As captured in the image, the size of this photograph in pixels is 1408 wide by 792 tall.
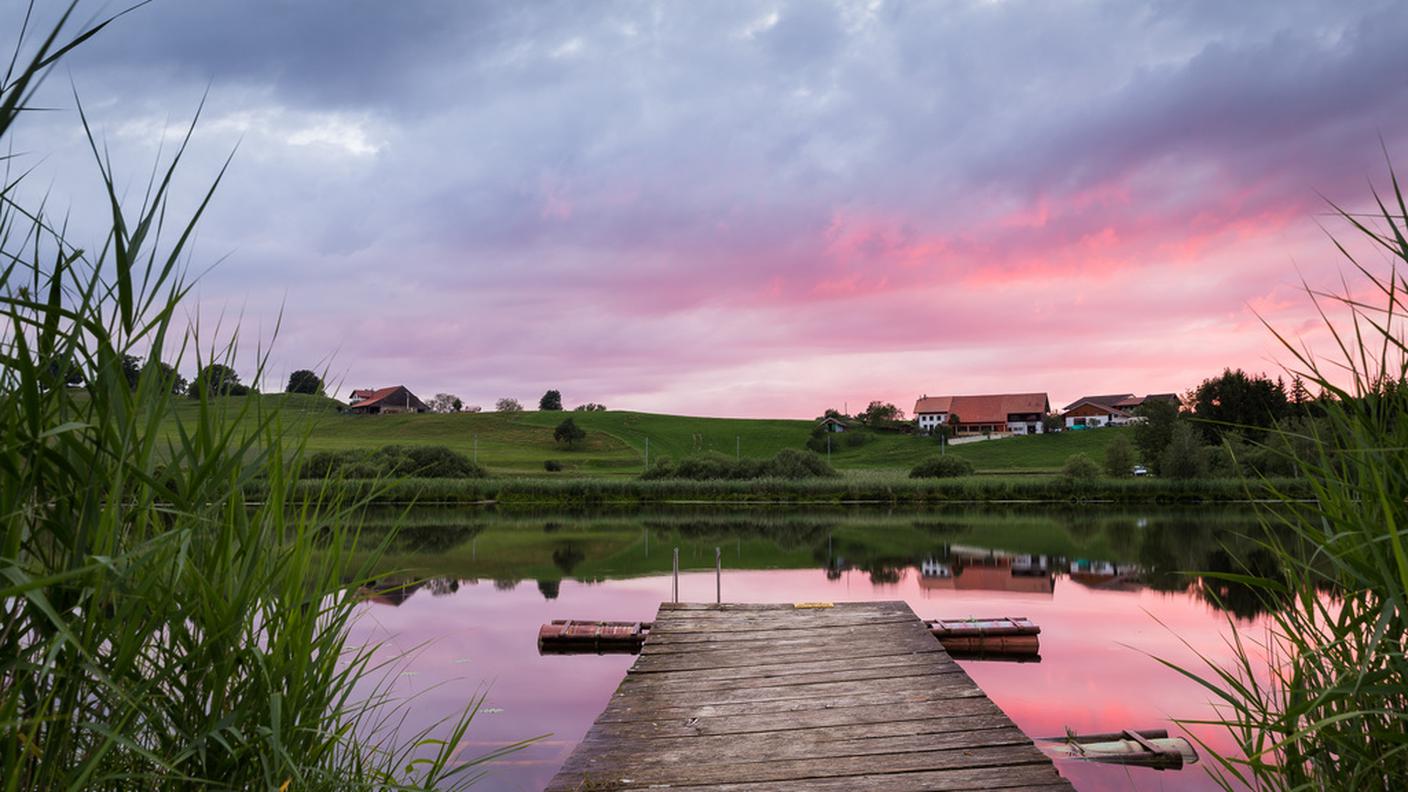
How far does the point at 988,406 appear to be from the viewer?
305 ft

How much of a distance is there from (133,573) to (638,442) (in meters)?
71.1

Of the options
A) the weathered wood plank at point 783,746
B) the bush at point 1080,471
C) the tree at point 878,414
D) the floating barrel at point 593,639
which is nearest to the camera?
the weathered wood plank at point 783,746

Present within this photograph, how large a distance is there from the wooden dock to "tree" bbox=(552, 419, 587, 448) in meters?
61.9

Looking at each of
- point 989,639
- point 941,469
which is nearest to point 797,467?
point 941,469

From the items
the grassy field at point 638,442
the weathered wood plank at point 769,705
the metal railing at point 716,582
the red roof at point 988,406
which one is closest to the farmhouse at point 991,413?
the red roof at point 988,406

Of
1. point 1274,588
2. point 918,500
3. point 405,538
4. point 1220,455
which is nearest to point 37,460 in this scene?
point 1274,588

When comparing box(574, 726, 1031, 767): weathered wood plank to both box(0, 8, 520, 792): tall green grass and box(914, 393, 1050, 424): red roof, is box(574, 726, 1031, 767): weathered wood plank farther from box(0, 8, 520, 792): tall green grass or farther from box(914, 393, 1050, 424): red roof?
box(914, 393, 1050, 424): red roof

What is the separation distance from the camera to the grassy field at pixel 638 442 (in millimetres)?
63406

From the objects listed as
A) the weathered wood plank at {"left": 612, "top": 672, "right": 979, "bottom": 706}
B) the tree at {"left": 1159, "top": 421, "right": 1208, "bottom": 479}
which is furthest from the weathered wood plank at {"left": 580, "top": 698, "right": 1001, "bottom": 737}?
the tree at {"left": 1159, "top": 421, "right": 1208, "bottom": 479}

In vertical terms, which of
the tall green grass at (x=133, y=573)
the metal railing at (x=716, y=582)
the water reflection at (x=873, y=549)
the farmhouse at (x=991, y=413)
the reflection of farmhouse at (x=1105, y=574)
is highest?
the farmhouse at (x=991, y=413)

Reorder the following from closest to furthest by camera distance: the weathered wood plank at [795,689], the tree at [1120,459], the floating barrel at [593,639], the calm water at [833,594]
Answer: the weathered wood plank at [795,689]
the calm water at [833,594]
the floating barrel at [593,639]
the tree at [1120,459]

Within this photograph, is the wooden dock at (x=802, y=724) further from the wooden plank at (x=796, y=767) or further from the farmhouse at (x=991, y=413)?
the farmhouse at (x=991, y=413)

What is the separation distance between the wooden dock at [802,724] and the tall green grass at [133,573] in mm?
2647

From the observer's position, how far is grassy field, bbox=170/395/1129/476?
63.4m
